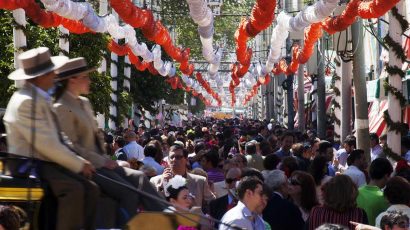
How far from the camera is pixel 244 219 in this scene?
31.2 feet

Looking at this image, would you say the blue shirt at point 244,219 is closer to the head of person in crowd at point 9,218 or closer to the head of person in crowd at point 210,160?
the head of person in crowd at point 9,218

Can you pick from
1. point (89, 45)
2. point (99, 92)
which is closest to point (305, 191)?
point (99, 92)

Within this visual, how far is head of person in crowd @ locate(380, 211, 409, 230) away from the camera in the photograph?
8.69m

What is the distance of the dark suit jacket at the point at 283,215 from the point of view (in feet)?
35.7

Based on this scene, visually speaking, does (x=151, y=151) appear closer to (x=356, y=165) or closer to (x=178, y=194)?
(x=356, y=165)

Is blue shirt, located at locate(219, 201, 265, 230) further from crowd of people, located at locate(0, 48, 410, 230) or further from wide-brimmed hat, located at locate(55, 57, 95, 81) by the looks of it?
wide-brimmed hat, located at locate(55, 57, 95, 81)

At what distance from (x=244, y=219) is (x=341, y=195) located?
100cm

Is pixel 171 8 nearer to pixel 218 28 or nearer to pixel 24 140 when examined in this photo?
Result: pixel 218 28

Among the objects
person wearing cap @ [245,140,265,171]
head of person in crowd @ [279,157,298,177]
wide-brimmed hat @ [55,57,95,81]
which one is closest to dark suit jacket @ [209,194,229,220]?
head of person in crowd @ [279,157,298,177]

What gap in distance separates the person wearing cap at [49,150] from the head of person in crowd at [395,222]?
8.42 feet

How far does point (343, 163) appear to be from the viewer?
749 inches

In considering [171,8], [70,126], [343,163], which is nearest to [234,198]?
[70,126]

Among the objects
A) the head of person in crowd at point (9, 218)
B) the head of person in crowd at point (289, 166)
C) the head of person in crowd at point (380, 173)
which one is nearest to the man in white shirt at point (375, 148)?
the head of person in crowd at point (289, 166)

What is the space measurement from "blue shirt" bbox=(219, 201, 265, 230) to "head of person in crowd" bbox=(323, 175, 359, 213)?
0.68 m
